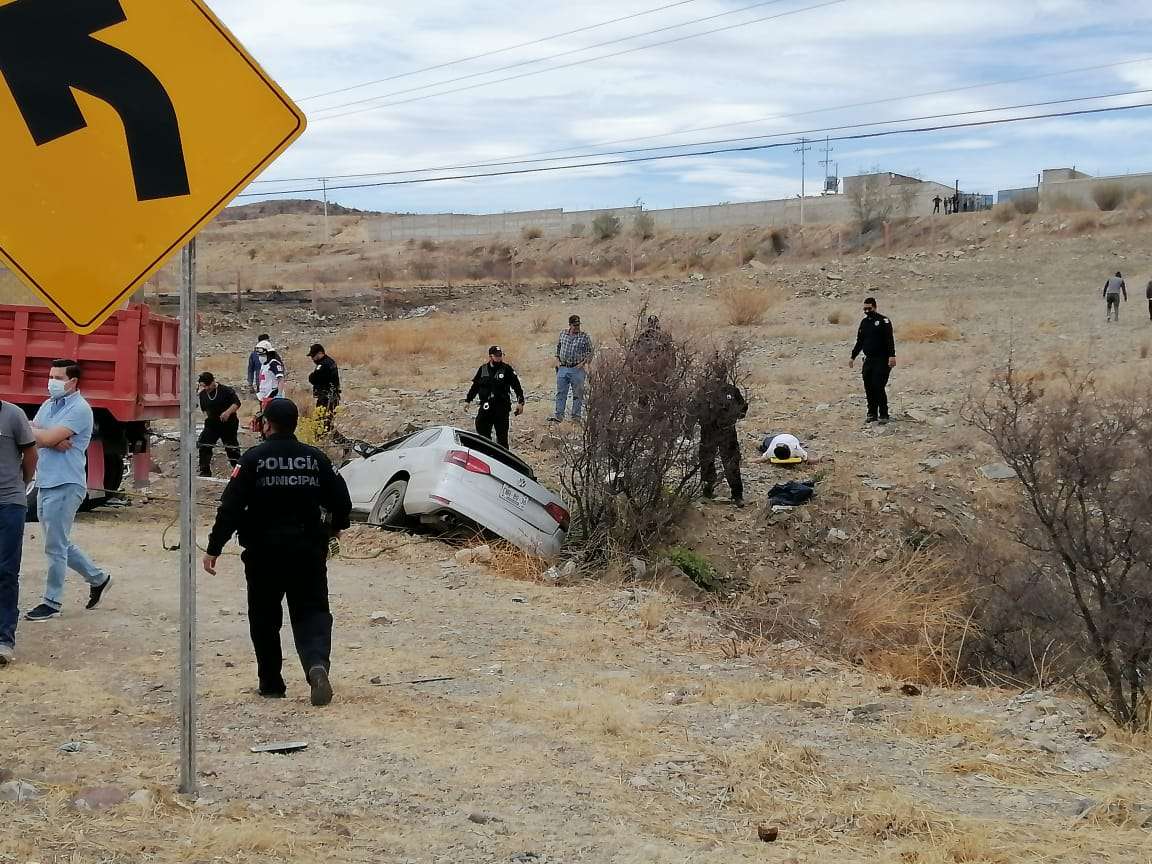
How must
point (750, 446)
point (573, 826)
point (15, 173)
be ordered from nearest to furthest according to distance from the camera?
point (15, 173), point (573, 826), point (750, 446)

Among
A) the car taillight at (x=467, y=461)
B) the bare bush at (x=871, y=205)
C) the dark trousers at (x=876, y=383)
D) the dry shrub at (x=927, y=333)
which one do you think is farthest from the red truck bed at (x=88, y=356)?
the bare bush at (x=871, y=205)

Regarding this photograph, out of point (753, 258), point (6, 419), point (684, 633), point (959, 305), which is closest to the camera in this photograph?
point (6, 419)

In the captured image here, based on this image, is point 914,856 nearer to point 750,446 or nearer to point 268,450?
point 268,450

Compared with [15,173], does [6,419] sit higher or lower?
lower

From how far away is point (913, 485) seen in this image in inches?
599

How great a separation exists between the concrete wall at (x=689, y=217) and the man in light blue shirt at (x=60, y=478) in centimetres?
6241

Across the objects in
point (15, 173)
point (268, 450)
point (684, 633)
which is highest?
point (15, 173)

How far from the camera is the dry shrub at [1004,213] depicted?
56125 millimetres

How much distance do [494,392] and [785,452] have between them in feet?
12.8

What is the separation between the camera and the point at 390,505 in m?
12.4

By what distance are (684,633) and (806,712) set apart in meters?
2.37

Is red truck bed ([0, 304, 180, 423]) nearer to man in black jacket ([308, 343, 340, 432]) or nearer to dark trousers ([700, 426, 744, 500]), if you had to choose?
man in black jacket ([308, 343, 340, 432])

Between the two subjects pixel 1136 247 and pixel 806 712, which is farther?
pixel 1136 247

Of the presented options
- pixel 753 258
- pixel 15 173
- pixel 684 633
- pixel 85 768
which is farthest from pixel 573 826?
pixel 753 258
